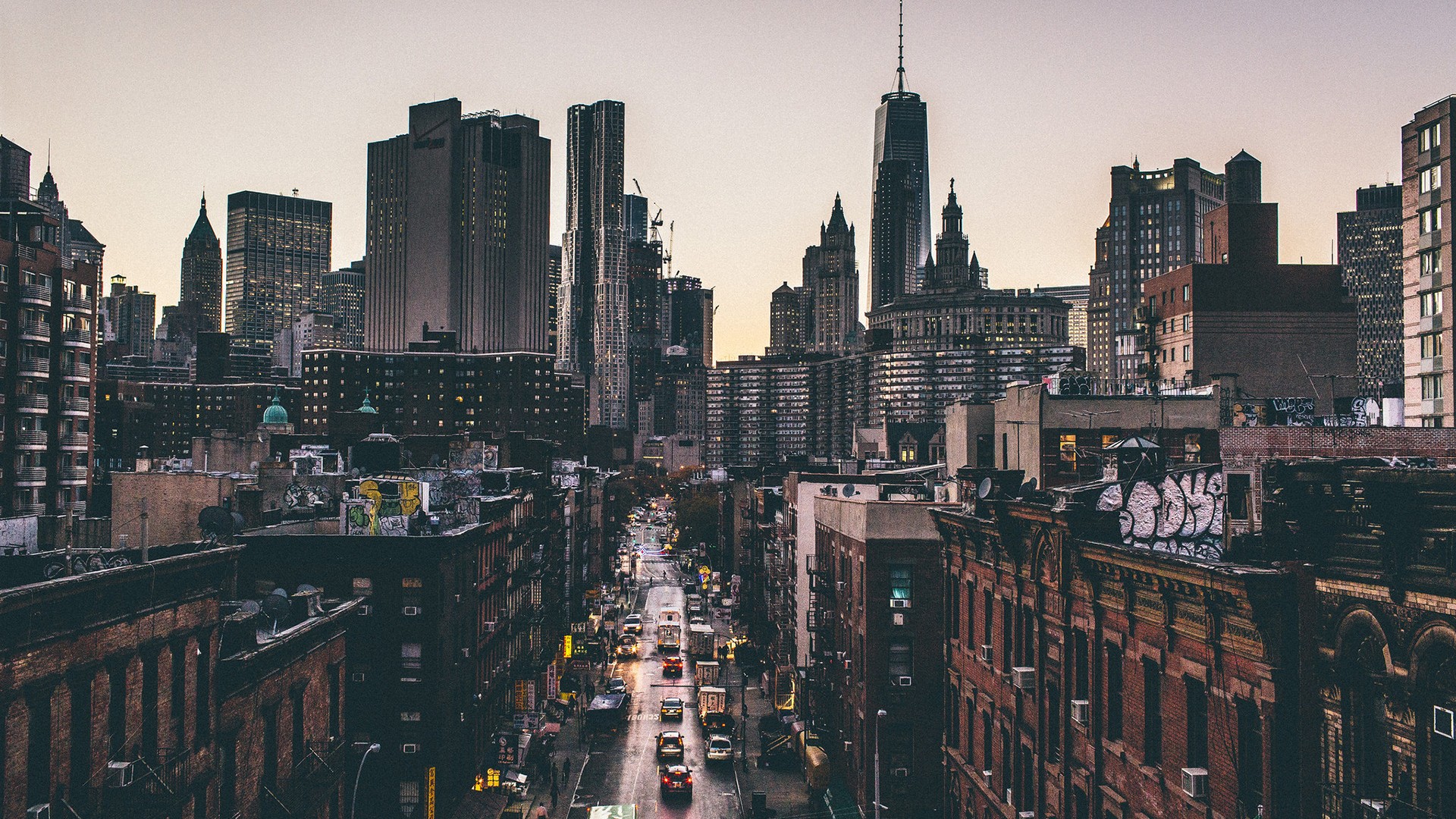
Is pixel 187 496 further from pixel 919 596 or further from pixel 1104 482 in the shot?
pixel 1104 482

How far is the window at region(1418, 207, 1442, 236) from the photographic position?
7238cm

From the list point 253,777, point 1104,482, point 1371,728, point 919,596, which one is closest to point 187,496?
point 253,777

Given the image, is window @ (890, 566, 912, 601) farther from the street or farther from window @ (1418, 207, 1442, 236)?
window @ (1418, 207, 1442, 236)

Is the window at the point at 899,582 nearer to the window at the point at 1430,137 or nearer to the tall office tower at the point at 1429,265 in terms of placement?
the tall office tower at the point at 1429,265

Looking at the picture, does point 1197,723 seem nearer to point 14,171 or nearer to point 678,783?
point 678,783

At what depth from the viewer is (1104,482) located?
99.1 feet

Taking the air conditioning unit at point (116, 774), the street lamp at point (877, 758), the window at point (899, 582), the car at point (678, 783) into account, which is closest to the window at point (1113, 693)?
the street lamp at point (877, 758)

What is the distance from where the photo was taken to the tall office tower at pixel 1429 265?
72062 mm

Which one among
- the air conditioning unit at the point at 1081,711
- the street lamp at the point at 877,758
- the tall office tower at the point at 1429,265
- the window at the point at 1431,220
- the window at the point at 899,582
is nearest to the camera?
the air conditioning unit at the point at 1081,711

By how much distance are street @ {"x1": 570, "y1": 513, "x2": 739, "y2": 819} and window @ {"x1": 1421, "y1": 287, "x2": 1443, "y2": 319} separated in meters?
53.6

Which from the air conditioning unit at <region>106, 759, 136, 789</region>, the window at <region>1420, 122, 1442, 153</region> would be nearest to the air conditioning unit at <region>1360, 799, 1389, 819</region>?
the air conditioning unit at <region>106, 759, 136, 789</region>

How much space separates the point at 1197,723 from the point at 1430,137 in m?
67.0

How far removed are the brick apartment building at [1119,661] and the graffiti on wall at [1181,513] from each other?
39mm

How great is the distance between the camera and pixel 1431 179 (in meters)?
74.4
